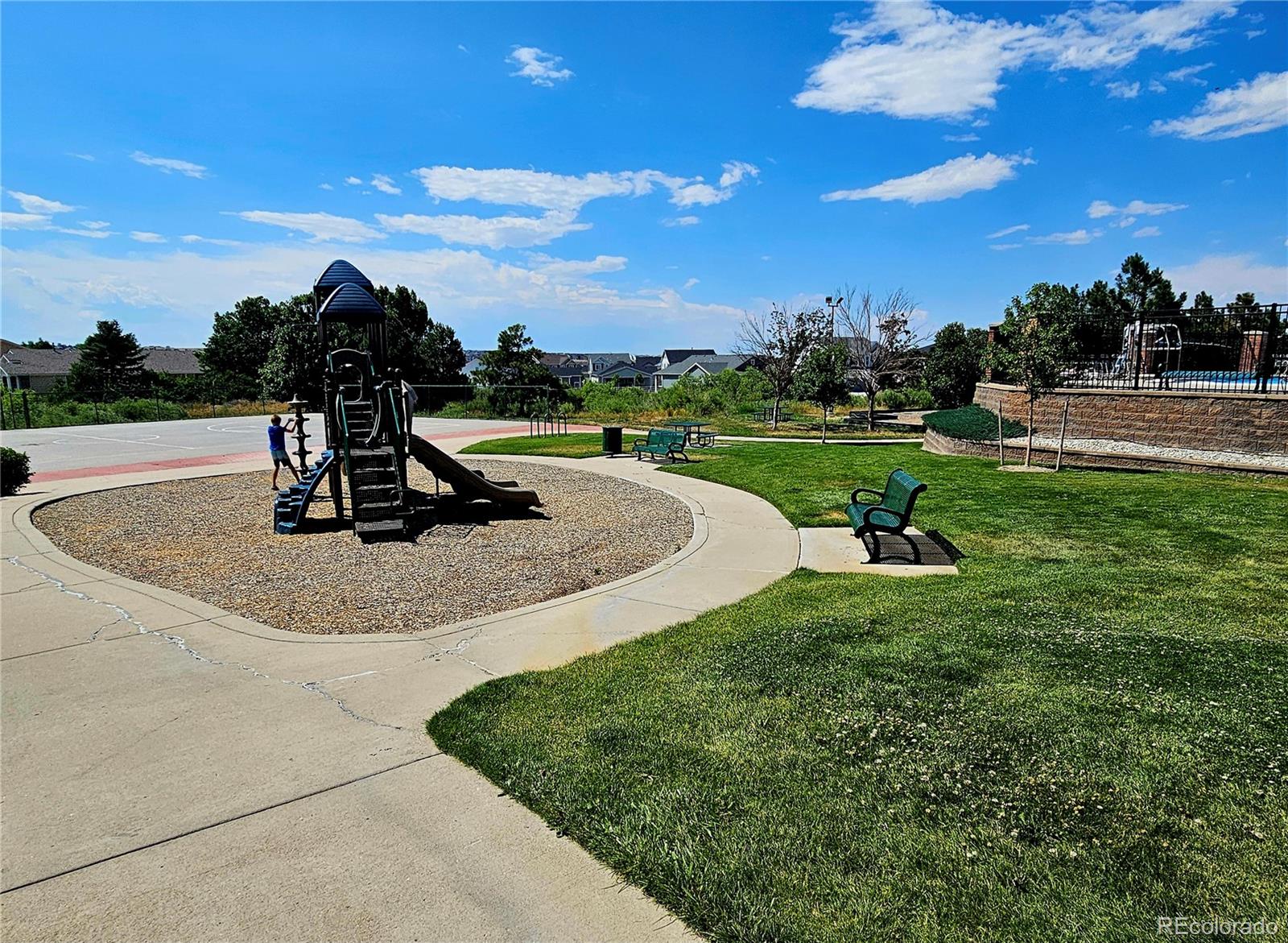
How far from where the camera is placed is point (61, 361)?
75812 mm

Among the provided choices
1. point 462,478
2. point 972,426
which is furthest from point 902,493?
point 972,426

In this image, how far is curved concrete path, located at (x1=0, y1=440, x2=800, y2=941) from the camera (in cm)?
281

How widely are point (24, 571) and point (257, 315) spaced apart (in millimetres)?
65226

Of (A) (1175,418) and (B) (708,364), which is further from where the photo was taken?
(B) (708,364)

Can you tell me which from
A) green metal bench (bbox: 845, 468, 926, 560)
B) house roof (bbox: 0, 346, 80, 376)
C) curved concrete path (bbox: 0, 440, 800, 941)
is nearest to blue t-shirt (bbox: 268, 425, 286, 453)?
curved concrete path (bbox: 0, 440, 800, 941)

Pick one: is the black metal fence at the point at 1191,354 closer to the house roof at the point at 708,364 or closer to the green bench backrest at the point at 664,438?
the green bench backrest at the point at 664,438

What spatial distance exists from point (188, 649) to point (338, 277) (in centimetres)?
961

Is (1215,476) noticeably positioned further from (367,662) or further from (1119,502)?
(367,662)

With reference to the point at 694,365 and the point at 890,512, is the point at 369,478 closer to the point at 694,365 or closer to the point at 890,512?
the point at 890,512

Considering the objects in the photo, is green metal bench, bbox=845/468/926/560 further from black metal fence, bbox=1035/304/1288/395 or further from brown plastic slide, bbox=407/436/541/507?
black metal fence, bbox=1035/304/1288/395

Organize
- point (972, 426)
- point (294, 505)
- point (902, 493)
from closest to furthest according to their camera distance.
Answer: point (902, 493)
point (294, 505)
point (972, 426)

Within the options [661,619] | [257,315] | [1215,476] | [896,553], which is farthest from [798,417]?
[257,315]

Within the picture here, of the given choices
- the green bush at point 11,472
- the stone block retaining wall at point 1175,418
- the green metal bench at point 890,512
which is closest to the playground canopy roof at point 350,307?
the green bush at point 11,472

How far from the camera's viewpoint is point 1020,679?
4531mm
